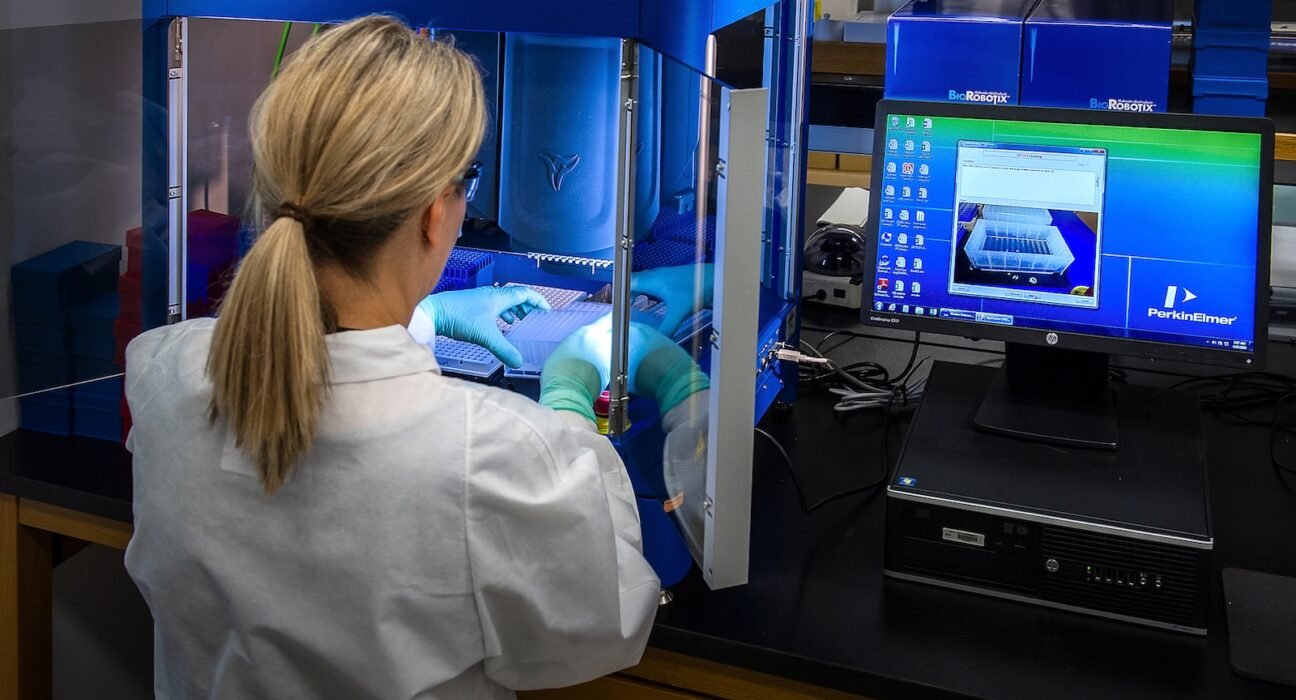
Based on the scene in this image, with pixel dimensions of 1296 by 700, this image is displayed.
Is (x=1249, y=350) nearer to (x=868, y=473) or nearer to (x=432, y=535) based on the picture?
(x=868, y=473)

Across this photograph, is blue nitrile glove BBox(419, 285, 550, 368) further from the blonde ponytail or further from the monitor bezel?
the blonde ponytail

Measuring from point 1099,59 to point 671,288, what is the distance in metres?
1.02

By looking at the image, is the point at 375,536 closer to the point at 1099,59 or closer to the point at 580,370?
the point at 580,370

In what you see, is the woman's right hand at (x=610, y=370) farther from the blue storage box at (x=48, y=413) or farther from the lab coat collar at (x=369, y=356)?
the blue storage box at (x=48, y=413)

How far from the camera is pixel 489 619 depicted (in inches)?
39.3

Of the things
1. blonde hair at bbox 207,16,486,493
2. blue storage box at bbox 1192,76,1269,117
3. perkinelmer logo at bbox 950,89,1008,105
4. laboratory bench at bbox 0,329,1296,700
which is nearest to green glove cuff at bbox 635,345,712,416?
laboratory bench at bbox 0,329,1296,700

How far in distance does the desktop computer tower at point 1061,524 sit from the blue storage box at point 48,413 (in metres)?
1.03

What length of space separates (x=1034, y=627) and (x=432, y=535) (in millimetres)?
625

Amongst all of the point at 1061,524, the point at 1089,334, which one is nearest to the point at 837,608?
the point at 1061,524

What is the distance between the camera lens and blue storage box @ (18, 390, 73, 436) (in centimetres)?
156

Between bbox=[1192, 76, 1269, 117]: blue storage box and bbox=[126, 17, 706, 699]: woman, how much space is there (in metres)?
1.73

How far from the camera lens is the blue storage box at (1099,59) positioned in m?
1.94

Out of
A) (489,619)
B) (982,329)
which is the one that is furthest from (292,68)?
(982,329)

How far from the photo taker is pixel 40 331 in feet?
4.98
